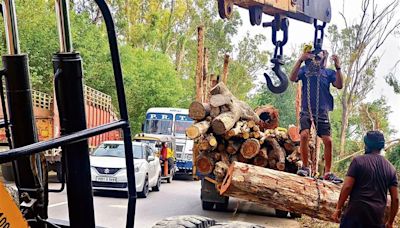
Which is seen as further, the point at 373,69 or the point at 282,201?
the point at 373,69

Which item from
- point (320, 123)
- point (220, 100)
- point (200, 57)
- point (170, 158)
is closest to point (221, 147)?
point (220, 100)

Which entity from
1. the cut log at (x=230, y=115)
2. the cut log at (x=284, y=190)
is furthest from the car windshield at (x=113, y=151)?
the cut log at (x=284, y=190)

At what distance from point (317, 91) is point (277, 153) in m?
3.49

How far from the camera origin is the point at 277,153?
9.39m

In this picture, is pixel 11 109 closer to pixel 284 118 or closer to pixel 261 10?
pixel 261 10

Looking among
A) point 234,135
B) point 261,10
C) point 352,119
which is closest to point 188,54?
point 352,119

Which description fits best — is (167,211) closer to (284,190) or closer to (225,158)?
(225,158)

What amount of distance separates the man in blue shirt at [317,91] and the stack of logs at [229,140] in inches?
93.6

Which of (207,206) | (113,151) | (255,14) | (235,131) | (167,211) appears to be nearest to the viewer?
(255,14)

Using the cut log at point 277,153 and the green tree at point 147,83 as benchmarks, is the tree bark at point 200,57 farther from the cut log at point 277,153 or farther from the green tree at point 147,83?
the green tree at point 147,83

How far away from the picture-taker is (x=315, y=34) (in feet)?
16.9

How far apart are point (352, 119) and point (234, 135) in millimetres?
15337

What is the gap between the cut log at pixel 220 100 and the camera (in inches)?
369

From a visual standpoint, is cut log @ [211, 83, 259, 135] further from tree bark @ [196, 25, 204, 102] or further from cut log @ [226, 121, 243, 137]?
tree bark @ [196, 25, 204, 102]
